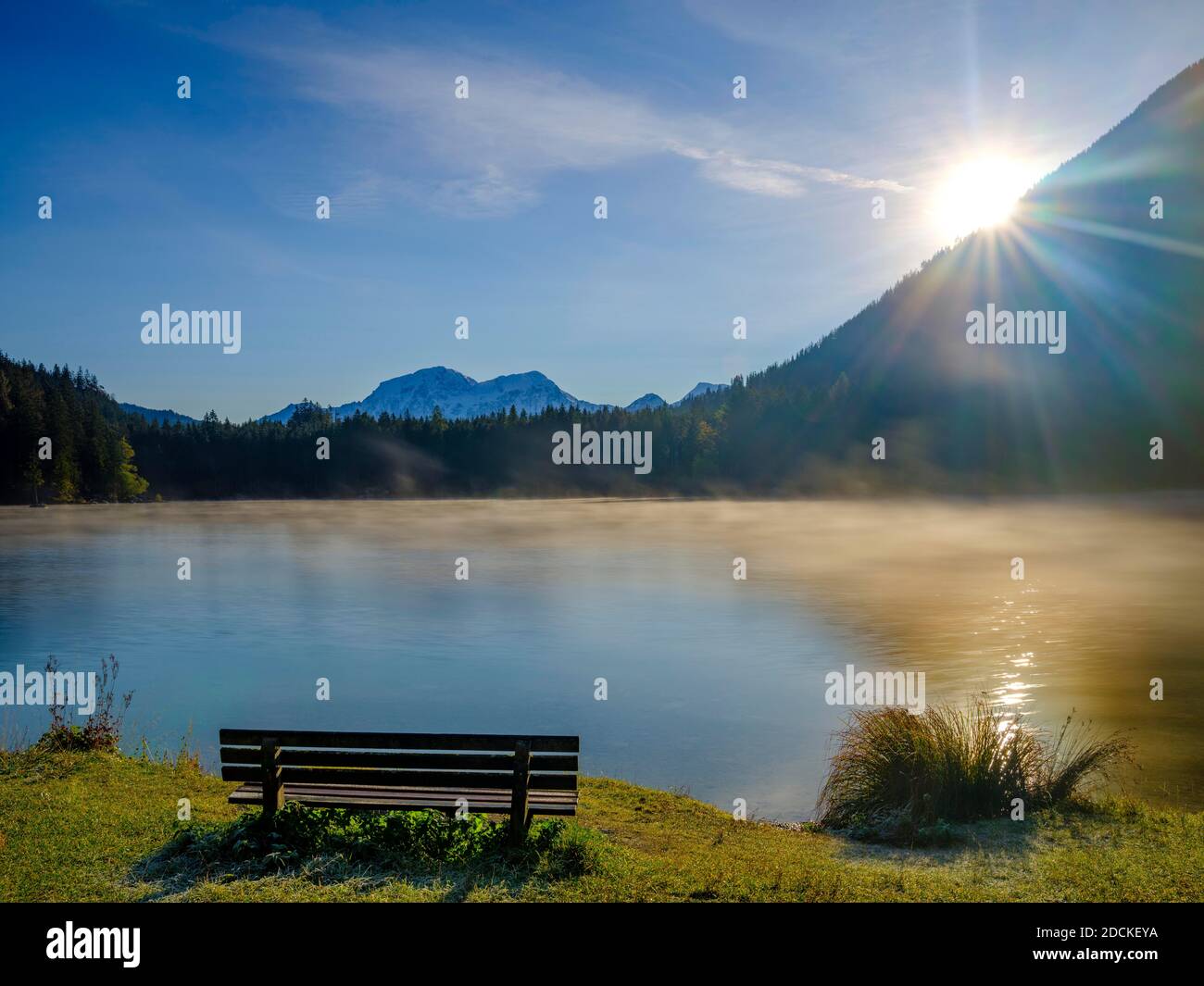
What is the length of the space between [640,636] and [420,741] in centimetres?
2678

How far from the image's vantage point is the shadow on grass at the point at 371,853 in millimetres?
10070

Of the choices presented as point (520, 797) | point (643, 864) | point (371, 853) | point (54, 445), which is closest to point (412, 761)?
point (371, 853)

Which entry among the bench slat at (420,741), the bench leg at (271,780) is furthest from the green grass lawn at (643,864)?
the bench slat at (420,741)

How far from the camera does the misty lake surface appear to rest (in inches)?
865

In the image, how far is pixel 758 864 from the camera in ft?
36.5

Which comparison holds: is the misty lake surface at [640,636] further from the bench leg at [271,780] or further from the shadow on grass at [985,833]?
the bench leg at [271,780]

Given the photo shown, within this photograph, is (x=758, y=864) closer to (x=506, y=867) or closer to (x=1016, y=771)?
(x=506, y=867)

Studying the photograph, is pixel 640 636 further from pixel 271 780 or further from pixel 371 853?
pixel 371 853

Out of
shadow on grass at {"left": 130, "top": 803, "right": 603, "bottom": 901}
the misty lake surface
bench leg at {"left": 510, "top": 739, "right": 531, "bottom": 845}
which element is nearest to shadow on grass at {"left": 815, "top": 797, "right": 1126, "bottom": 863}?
the misty lake surface

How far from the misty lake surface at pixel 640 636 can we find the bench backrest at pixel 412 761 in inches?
270

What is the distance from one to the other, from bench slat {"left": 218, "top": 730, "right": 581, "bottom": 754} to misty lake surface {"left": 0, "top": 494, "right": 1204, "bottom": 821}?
273 inches
